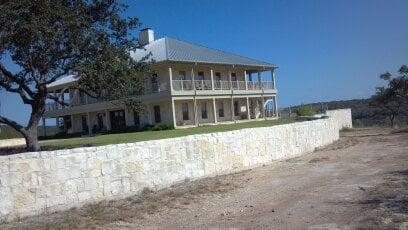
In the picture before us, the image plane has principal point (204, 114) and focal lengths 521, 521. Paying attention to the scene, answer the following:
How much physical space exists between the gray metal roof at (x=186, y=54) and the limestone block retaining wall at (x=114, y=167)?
2285 cm

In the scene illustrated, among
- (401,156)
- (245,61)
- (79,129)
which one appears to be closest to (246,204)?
(401,156)

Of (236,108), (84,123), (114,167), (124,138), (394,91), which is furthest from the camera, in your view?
(84,123)

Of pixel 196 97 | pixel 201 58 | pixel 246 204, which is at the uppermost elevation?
pixel 201 58

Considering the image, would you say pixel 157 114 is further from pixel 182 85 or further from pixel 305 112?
pixel 305 112

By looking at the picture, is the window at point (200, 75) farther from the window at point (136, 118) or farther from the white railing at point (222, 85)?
the window at point (136, 118)

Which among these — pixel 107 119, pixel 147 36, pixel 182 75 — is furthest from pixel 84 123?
pixel 182 75

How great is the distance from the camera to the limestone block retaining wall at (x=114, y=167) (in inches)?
398

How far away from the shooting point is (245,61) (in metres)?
49.4

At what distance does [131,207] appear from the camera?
11180 mm

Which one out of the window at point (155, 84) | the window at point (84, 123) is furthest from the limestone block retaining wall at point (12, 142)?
the window at point (155, 84)

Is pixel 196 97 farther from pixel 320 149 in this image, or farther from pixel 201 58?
pixel 320 149

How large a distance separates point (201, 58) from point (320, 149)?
2060 centimetres

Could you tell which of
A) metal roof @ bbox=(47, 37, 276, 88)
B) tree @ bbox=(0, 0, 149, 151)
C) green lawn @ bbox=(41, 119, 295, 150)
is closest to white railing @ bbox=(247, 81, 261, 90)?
metal roof @ bbox=(47, 37, 276, 88)

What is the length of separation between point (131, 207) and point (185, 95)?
30058mm
